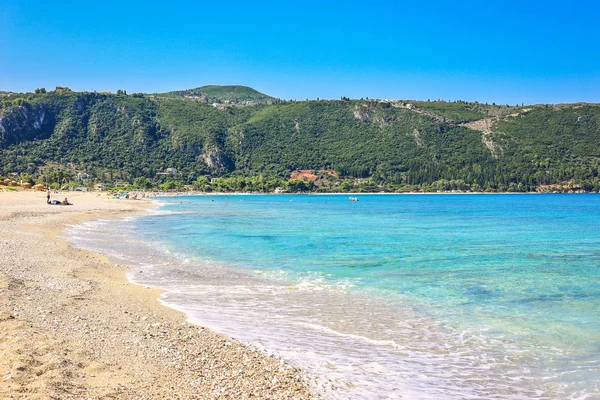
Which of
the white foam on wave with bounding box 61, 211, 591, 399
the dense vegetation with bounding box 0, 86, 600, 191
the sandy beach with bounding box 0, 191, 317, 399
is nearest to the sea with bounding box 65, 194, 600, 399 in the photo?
the white foam on wave with bounding box 61, 211, 591, 399

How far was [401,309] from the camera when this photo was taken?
35.2 ft

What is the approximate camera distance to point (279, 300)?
37.3 ft

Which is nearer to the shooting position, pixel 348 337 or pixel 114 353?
pixel 114 353

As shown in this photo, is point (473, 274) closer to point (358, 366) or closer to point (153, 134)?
point (358, 366)

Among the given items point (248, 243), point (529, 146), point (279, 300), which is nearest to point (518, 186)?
point (529, 146)

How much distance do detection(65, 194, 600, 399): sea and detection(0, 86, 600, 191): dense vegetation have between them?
138 meters

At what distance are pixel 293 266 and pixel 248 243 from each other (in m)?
7.53

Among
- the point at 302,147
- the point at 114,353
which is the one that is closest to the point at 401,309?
the point at 114,353

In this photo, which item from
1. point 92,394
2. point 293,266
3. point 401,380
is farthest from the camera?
point 293,266

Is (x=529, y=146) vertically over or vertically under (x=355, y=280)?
over

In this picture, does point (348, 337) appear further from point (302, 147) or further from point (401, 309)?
point (302, 147)

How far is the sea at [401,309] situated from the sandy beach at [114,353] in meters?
0.68

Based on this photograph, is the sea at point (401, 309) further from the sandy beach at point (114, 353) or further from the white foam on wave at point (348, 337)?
the sandy beach at point (114, 353)

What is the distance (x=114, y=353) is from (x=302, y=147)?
597 ft
